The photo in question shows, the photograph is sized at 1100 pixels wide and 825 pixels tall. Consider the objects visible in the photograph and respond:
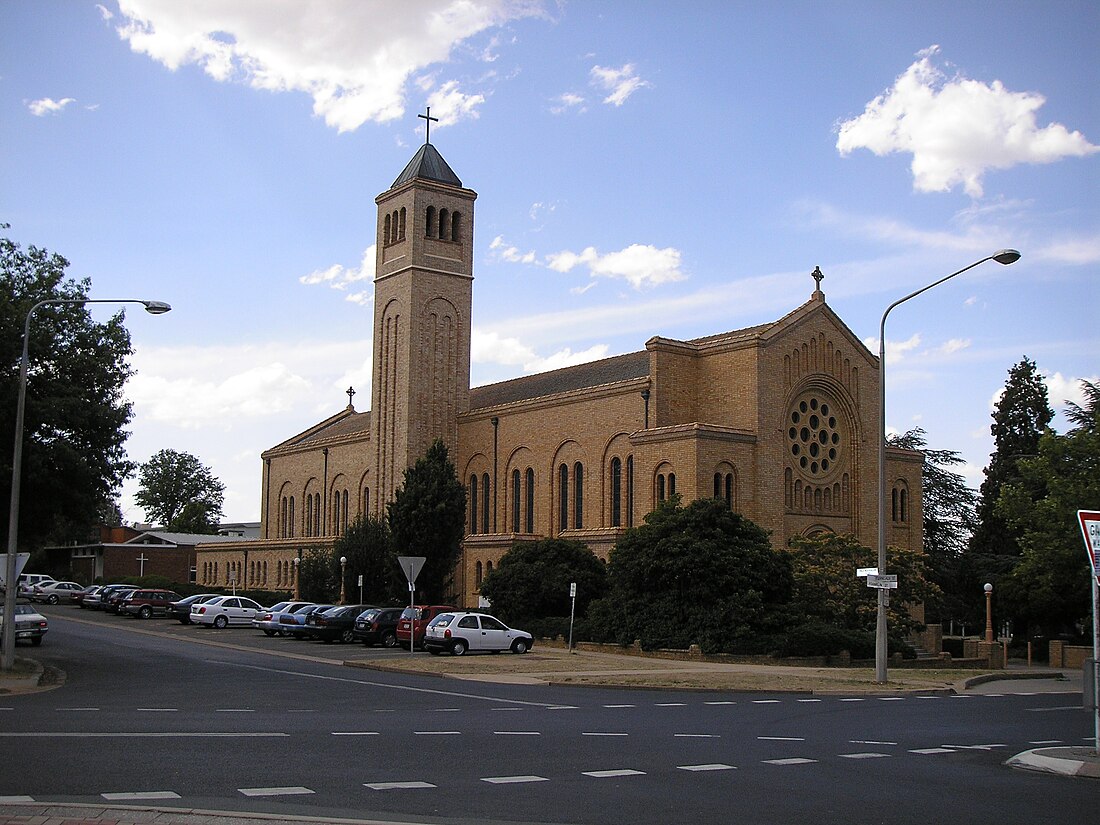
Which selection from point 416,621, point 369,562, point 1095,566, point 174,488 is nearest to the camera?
point 1095,566

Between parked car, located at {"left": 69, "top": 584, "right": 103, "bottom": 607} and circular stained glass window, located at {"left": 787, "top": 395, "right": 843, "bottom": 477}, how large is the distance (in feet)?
130

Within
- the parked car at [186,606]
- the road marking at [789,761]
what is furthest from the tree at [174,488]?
the road marking at [789,761]

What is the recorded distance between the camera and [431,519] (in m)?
51.1

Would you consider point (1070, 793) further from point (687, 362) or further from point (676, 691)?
point (687, 362)

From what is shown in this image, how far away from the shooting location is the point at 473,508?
196ft

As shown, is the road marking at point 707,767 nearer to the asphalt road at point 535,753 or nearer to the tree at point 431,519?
the asphalt road at point 535,753

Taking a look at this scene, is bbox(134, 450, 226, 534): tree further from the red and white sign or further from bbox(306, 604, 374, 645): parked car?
the red and white sign

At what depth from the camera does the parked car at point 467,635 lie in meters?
34.6

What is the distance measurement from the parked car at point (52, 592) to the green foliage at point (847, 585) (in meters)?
47.4

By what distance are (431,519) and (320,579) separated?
32.5 ft

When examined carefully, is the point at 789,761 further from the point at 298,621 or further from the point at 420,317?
the point at 420,317

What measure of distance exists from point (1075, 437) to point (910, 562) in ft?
30.5

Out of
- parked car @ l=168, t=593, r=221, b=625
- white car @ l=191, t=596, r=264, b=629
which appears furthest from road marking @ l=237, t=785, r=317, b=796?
parked car @ l=168, t=593, r=221, b=625

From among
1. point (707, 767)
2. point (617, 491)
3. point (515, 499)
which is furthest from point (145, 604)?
point (707, 767)
